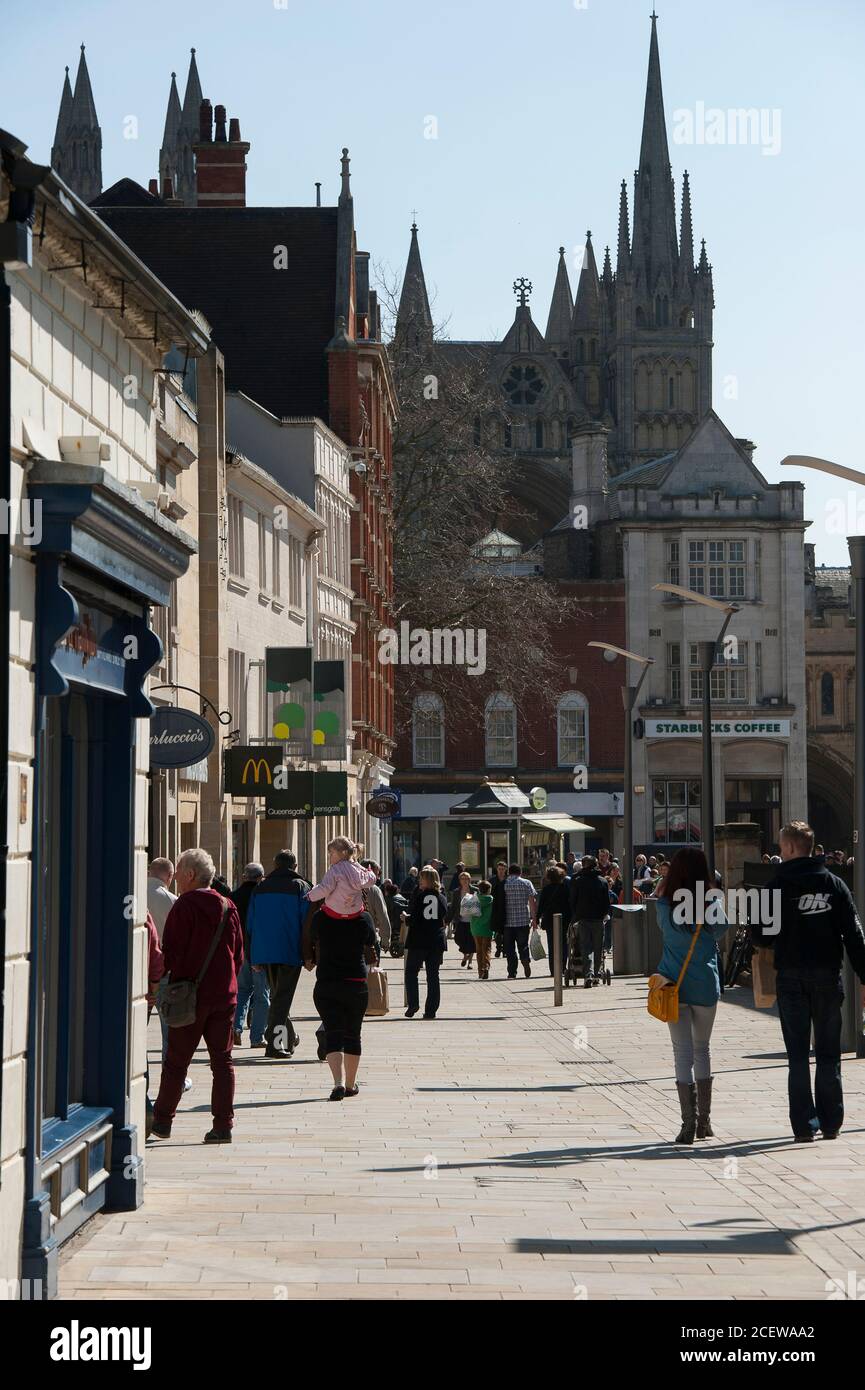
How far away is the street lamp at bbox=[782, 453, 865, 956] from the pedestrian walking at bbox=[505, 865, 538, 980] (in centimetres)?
1442

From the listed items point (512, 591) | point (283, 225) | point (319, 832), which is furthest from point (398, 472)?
point (319, 832)

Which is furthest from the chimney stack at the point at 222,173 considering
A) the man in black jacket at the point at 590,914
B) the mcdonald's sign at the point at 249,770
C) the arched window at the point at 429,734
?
the man in black jacket at the point at 590,914

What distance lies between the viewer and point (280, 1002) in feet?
56.3

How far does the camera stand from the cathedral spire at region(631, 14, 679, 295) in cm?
12062

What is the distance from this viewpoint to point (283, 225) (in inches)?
2007

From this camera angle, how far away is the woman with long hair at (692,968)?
472 inches

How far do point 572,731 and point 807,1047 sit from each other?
57.6 meters

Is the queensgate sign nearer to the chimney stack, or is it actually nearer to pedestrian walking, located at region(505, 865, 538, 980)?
the chimney stack

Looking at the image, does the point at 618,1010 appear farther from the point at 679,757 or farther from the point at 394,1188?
the point at 679,757

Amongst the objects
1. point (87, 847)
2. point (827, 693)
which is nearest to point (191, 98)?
point (827, 693)

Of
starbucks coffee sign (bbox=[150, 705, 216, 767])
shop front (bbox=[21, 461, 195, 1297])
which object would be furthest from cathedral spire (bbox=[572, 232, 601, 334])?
shop front (bbox=[21, 461, 195, 1297])

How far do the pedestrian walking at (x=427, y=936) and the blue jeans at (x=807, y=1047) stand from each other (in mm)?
10244

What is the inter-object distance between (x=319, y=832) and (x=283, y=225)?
1598 centimetres

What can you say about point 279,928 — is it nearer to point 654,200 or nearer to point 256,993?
point 256,993
